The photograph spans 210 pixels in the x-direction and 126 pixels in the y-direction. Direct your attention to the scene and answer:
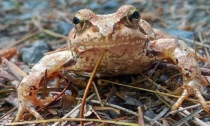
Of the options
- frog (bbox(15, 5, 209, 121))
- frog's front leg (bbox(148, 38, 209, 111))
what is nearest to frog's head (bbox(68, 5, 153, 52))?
frog (bbox(15, 5, 209, 121))

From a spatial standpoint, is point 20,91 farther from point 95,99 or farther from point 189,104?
point 189,104

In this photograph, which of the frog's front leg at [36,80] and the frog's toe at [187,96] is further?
the frog's front leg at [36,80]

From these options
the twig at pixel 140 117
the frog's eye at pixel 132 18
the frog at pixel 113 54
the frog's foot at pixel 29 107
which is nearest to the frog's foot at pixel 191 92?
the frog at pixel 113 54

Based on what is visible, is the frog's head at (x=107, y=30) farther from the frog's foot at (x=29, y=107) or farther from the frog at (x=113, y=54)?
the frog's foot at (x=29, y=107)

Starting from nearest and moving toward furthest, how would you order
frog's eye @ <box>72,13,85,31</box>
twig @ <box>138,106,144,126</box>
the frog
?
1. twig @ <box>138,106,144,126</box>
2. the frog
3. frog's eye @ <box>72,13,85,31</box>

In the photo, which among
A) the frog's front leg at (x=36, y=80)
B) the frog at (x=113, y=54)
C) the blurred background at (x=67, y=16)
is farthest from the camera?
the blurred background at (x=67, y=16)

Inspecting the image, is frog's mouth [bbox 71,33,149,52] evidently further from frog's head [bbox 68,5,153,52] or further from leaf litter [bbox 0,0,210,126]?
leaf litter [bbox 0,0,210,126]

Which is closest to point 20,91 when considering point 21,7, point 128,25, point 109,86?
point 109,86

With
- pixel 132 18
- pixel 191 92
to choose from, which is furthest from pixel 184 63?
pixel 132 18
